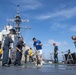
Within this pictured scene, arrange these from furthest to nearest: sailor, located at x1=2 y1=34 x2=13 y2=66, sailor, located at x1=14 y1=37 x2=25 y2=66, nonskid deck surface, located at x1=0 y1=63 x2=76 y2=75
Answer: sailor, located at x1=14 y1=37 x2=25 y2=66 < sailor, located at x1=2 y1=34 x2=13 y2=66 < nonskid deck surface, located at x1=0 y1=63 x2=76 y2=75

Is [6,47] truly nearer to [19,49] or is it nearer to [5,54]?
[5,54]

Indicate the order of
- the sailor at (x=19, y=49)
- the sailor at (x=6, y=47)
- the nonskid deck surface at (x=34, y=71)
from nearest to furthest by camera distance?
the nonskid deck surface at (x=34, y=71)
the sailor at (x=6, y=47)
the sailor at (x=19, y=49)

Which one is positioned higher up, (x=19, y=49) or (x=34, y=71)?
(x=19, y=49)

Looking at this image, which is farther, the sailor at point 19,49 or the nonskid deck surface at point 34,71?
the sailor at point 19,49

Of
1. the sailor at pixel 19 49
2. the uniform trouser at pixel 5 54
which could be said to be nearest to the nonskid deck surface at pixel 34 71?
the uniform trouser at pixel 5 54

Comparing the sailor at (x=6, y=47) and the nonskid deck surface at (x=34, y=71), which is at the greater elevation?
the sailor at (x=6, y=47)

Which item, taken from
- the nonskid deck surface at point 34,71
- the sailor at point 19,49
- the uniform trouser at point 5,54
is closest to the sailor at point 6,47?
the uniform trouser at point 5,54

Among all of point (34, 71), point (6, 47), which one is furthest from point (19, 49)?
point (34, 71)

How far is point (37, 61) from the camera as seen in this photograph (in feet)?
50.0

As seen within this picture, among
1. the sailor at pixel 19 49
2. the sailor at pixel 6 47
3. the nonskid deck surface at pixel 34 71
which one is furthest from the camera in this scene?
the sailor at pixel 19 49

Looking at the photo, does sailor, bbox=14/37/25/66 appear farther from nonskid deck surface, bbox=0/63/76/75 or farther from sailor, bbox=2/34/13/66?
nonskid deck surface, bbox=0/63/76/75

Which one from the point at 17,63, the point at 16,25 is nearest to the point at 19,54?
the point at 17,63

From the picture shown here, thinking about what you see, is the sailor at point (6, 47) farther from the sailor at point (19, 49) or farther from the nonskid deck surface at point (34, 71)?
the nonskid deck surface at point (34, 71)

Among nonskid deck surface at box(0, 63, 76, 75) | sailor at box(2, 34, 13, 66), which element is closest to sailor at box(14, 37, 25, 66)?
sailor at box(2, 34, 13, 66)
